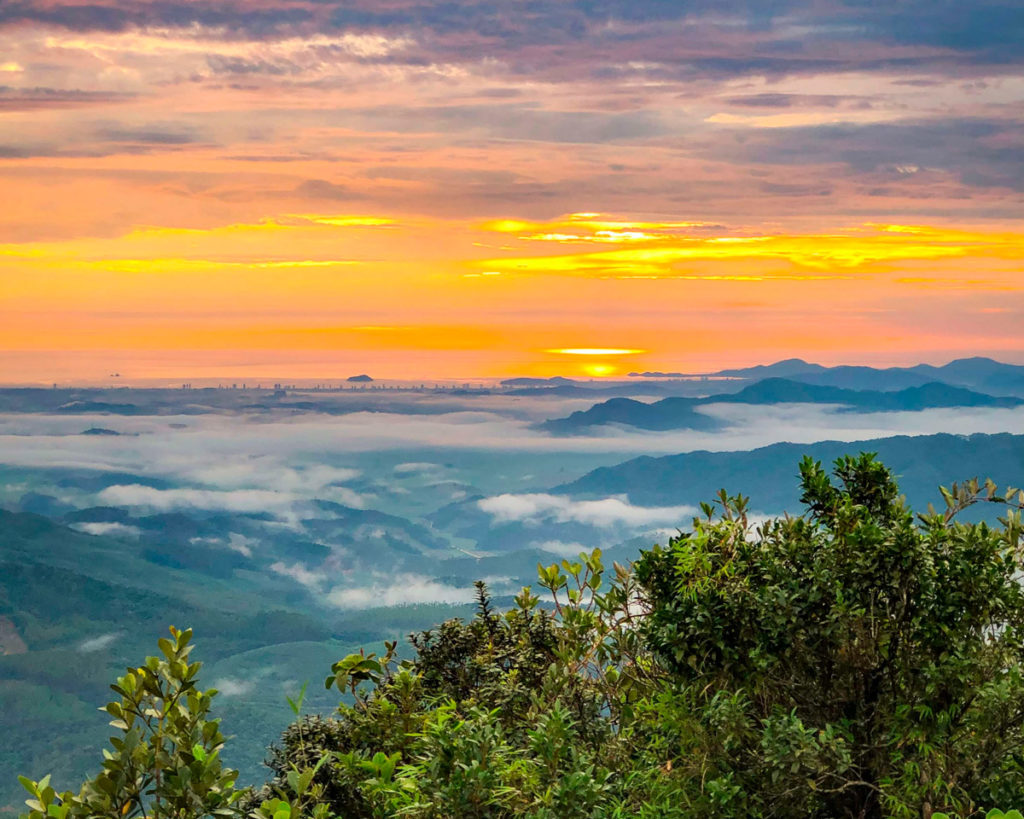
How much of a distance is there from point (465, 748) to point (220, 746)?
165cm

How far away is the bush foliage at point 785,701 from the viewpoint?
6492 mm

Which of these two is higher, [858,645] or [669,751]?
[858,645]

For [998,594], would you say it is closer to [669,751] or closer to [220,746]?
[669,751]

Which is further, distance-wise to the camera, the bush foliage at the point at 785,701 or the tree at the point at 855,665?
the tree at the point at 855,665

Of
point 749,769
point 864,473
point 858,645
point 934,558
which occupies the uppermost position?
point 864,473

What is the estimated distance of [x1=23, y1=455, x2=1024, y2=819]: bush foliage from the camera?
21.3 ft

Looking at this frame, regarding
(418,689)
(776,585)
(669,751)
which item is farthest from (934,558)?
(418,689)

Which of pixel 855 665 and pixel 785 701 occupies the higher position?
pixel 855 665

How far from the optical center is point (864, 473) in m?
8.15

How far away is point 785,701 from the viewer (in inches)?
301

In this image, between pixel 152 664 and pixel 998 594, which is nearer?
pixel 152 664

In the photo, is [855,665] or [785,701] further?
[785,701]

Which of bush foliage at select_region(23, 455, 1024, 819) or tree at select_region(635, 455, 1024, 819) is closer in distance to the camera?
bush foliage at select_region(23, 455, 1024, 819)

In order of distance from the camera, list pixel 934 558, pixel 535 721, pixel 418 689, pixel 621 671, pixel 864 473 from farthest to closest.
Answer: pixel 418 689, pixel 621 671, pixel 535 721, pixel 864 473, pixel 934 558
